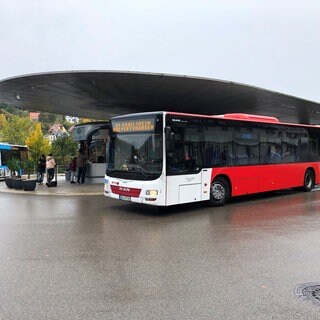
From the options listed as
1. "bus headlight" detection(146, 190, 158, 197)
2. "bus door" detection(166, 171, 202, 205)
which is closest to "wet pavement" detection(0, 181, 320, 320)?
"bus door" detection(166, 171, 202, 205)

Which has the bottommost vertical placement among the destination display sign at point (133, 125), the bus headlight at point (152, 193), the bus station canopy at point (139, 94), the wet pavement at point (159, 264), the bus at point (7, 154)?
the wet pavement at point (159, 264)

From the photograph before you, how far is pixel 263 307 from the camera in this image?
4348 millimetres

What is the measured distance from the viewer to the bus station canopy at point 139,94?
16203mm

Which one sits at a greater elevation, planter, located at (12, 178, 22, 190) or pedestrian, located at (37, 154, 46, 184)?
pedestrian, located at (37, 154, 46, 184)

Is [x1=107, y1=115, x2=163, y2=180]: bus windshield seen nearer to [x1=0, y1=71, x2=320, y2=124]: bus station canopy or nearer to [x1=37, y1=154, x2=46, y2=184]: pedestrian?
[x1=0, y1=71, x2=320, y2=124]: bus station canopy

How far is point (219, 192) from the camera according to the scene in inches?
484

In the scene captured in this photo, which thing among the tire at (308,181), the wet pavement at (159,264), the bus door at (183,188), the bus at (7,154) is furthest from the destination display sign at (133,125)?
the bus at (7,154)

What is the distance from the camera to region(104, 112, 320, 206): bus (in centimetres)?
1045

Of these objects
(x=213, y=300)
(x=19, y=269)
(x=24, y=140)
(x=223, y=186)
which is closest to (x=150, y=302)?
(x=213, y=300)

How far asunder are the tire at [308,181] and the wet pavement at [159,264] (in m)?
5.46

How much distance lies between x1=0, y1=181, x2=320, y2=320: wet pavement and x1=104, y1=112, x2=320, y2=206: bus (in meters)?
0.76

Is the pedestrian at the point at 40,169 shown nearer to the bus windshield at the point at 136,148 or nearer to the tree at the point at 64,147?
the tree at the point at 64,147

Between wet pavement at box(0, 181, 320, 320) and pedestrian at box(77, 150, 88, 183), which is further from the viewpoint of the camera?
pedestrian at box(77, 150, 88, 183)

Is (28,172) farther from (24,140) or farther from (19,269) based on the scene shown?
(24,140)
